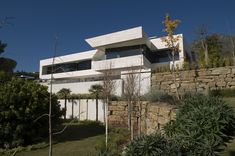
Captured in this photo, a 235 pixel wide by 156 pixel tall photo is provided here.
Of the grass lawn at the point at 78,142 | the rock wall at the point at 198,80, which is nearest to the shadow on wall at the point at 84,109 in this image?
the grass lawn at the point at 78,142

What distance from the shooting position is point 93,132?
14133 mm

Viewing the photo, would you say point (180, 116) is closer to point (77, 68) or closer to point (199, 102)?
point (199, 102)

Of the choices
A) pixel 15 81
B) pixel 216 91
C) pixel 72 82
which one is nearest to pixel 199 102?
pixel 15 81

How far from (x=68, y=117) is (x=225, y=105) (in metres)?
15.9

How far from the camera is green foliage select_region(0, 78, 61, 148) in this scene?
11.0 m

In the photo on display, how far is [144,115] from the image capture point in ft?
43.1

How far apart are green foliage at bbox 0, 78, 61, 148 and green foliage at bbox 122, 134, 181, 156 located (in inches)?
329

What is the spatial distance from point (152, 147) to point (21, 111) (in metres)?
8.85

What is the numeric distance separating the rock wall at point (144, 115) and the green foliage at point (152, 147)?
4.02 m

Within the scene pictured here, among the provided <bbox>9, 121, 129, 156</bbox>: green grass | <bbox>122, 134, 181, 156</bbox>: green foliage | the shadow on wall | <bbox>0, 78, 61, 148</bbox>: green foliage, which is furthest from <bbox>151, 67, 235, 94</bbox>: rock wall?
<bbox>122, 134, 181, 156</bbox>: green foliage

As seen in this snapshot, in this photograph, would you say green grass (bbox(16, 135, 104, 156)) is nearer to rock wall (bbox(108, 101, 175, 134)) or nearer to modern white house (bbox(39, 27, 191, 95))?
rock wall (bbox(108, 101, 175, 134))

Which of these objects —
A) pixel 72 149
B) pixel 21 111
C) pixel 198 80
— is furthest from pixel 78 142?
pixel 198 80

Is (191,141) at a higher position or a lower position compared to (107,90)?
lower

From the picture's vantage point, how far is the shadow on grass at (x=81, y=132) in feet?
41.7
